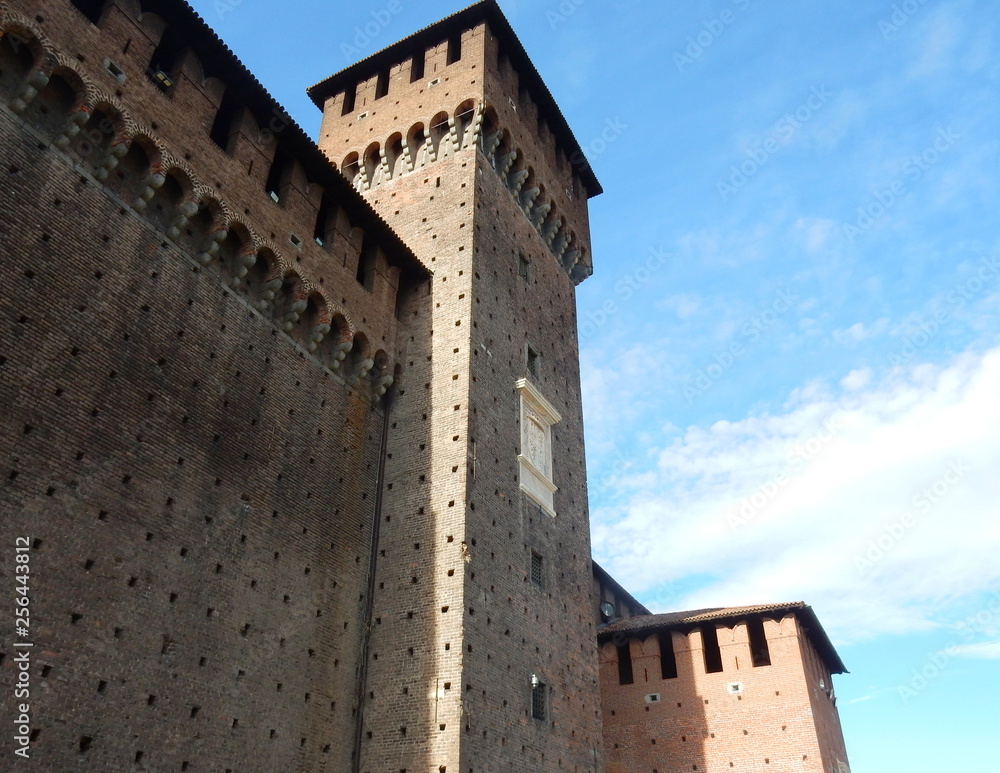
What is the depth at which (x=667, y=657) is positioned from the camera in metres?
19.4

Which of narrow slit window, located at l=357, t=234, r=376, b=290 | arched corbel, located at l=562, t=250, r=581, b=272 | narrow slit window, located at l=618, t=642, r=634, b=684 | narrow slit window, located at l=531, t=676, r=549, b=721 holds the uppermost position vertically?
arched corbel, located at l=562, t=250, r=581, b=272

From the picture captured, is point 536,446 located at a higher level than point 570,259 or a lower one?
lower

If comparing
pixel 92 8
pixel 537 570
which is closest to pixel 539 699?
pixel 537 570

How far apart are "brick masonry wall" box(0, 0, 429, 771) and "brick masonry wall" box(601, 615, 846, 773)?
1010cm

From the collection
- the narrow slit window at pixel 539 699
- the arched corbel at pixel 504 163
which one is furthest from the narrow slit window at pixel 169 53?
the narrow slit window at pixel 539 699

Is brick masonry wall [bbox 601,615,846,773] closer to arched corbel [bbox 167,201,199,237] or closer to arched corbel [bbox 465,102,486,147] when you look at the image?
arched corbel [bbox 465,102,486,147]

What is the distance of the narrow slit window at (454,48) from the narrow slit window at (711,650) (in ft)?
47.1

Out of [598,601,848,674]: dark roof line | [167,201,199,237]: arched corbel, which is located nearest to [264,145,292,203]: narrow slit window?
[167,201,199,237]: arched corbel

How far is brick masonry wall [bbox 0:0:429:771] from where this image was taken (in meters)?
7.61

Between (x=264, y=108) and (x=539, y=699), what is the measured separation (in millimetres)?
9849

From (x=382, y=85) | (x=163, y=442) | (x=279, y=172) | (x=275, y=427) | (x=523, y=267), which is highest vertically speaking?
(x=382, y=85)

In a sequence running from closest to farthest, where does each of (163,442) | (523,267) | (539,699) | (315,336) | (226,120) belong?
(163,442), (226,120), (315,336), (539,699), (523,267)

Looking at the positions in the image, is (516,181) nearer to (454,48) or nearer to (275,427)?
(454,48)

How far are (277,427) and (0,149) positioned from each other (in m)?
4.57
